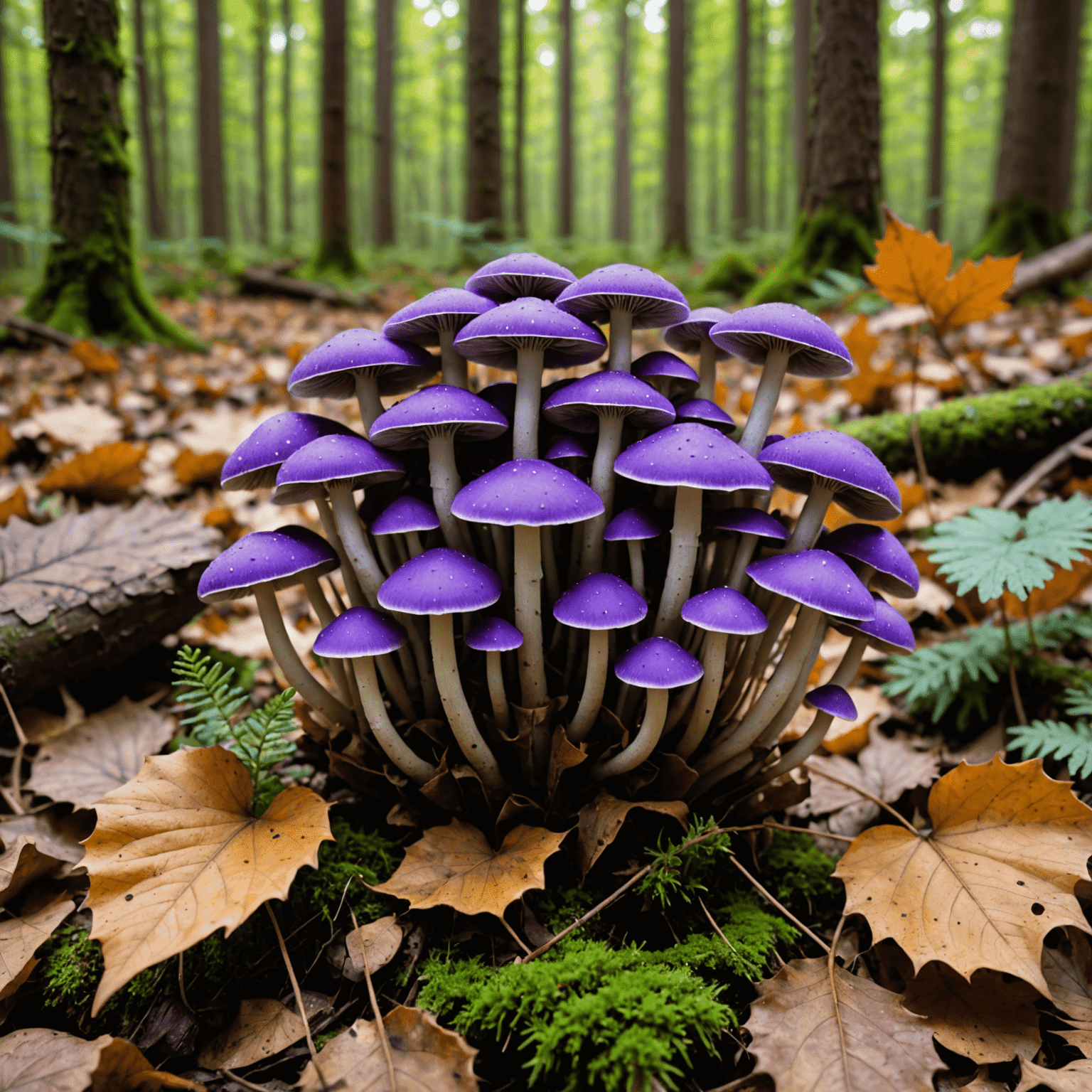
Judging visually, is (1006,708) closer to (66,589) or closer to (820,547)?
(820,547)

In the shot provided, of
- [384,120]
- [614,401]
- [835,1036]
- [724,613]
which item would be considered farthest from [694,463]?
[384,120]

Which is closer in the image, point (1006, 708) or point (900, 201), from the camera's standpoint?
point (1006, 708)

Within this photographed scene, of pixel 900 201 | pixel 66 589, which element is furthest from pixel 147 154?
pixel 900 201

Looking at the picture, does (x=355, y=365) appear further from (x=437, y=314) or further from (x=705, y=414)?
(x=705, y=414)

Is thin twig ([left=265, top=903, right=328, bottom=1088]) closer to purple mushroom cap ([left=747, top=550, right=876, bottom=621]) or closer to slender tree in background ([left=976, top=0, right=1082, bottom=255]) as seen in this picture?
purple mushroom cap ([left=747, top=550, right=876, bottom=621])

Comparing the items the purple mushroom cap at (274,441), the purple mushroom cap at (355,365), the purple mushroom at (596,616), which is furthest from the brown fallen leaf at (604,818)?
the purple mushroom cap at (355,365)

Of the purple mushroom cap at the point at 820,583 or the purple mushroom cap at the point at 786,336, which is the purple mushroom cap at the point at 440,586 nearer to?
the purple mushroom cap at the point at 820,583

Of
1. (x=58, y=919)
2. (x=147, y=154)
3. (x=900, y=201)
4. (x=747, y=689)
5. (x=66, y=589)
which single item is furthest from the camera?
(x=900, y=201)
